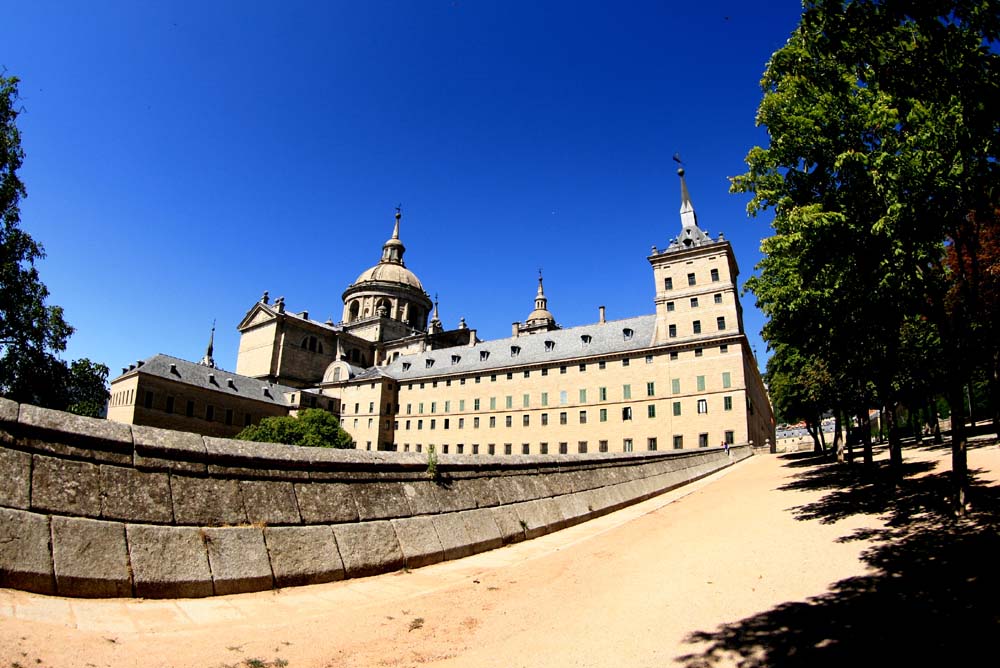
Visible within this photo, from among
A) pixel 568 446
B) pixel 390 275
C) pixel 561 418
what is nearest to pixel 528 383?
pixel 561 418

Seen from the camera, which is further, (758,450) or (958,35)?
(758,450)

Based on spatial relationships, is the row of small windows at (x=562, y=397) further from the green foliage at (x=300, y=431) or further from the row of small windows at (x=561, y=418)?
the green foliage at (x=300, y=431)

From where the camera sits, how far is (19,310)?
2595 cm

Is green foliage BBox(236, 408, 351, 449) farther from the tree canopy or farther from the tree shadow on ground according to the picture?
the tree shadow on ground

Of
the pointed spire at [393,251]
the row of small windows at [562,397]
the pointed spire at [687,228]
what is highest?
the pointed spire at [393,251]

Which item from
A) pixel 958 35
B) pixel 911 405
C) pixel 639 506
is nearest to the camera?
pixel 958 35

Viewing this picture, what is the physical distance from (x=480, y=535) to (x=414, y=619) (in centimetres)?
314

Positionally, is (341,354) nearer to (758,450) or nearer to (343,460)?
(758,450)

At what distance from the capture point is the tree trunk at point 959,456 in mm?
9750

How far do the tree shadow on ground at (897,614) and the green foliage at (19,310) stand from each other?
34.5 m

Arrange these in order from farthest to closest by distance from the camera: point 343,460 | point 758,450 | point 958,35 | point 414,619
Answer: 1. point 758,450
2. point 343,460
3. point 958,35
4. point 414,619

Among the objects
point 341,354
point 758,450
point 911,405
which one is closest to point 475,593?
point 911,405

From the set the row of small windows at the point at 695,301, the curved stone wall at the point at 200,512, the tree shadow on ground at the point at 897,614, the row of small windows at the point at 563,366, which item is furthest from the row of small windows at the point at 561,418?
the curved stone wall at the point at 200,512

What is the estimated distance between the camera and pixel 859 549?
→ 27.3ft
